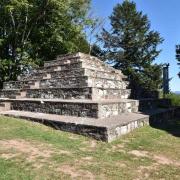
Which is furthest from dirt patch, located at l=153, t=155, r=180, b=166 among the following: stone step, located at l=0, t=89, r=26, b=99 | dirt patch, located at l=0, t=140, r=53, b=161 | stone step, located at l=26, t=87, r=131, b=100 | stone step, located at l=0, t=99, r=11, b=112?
stone step, located at l=0, t=89, r=26, b=99

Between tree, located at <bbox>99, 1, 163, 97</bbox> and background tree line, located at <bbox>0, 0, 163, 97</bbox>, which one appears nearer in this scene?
background tree line, located at <bbox>0, 0, 163, 97</bbox>

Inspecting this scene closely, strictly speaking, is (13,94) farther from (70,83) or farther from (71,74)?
(70,83)

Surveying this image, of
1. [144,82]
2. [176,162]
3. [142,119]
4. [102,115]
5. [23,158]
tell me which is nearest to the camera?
[23,158]

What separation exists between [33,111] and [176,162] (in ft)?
21.6

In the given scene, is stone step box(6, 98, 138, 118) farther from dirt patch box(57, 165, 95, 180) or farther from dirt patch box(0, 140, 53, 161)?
dirt patch box(57, 165, 95, 180)

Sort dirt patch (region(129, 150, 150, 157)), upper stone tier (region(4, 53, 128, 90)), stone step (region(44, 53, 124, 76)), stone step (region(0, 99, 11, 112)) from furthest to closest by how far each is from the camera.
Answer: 1. stone step (region(44, 53, 124, 76))
2. stone step (region(0, 99, 11, 112))
3. upper stone tier (region(4, 53, 128, 90))
4. dirt patch (region(129, 150, 150, 157))

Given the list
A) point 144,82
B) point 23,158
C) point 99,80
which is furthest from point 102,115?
point 144,82

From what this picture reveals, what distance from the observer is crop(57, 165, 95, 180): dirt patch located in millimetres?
5211

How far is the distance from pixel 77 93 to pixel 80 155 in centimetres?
461

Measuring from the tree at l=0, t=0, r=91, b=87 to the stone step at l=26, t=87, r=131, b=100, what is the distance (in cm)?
535

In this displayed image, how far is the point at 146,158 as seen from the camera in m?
6.51

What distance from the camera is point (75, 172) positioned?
5402mm

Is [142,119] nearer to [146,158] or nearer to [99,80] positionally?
[99,80]

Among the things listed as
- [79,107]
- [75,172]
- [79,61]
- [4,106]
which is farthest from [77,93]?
[75,172]
